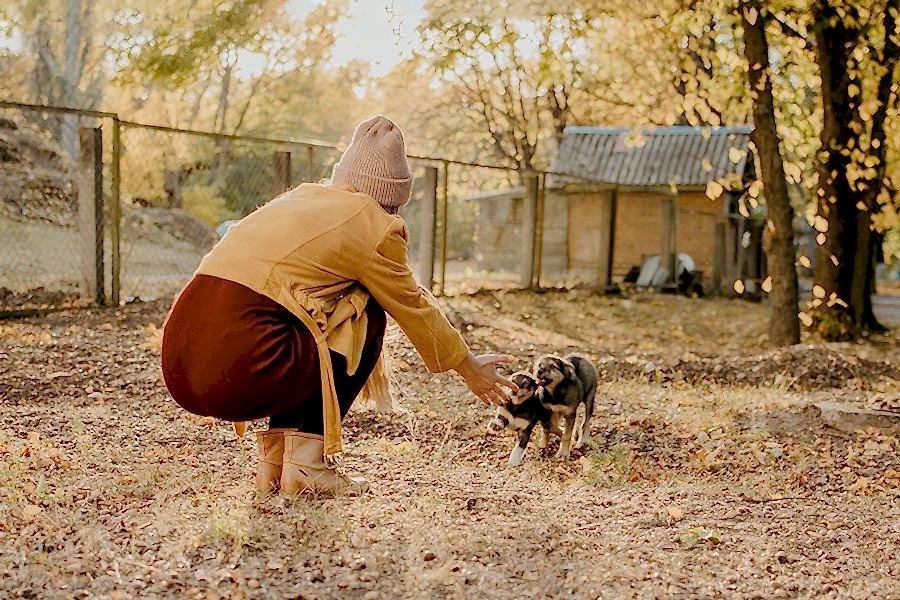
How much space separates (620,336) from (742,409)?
559 centimetres

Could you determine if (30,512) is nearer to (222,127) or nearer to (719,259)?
(719,259)

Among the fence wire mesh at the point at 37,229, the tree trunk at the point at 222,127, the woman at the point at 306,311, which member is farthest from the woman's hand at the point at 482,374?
the tree trunk at the point at 222,127

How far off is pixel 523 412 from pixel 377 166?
1.66 m

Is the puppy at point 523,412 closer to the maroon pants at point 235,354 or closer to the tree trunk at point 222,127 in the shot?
the maroon pants at point 235,354

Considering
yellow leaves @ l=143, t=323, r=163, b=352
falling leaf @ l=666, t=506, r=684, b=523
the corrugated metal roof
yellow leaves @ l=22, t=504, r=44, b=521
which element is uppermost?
the corrugated metal roof

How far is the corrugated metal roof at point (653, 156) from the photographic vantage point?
1021 inches

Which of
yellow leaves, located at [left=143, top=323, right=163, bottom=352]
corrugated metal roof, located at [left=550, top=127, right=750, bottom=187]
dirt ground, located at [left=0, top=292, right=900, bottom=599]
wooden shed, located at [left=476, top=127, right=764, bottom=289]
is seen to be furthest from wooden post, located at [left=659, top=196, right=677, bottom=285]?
yellow leaves, located at [left=143, top=323, right=163, bottom=352]

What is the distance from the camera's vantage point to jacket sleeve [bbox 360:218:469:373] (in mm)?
3883

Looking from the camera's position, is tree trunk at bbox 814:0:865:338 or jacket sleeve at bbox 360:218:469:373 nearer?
jacket sleeve at bbox 360:218:469:373

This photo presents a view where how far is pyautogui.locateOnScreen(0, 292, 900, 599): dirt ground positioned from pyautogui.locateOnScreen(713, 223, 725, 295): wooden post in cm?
1265

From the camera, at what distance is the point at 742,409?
652 centimetres

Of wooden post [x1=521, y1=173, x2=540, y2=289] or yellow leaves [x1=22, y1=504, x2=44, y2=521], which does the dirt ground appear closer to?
yellow leaves [x1=22, y1=504, x2=44, y2=521]

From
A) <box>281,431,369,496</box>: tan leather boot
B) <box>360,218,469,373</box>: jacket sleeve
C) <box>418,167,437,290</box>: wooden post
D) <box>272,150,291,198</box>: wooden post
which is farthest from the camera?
<box>418,167,437,290</box>: wooden post

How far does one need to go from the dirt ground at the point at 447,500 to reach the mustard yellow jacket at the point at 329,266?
61 cm
